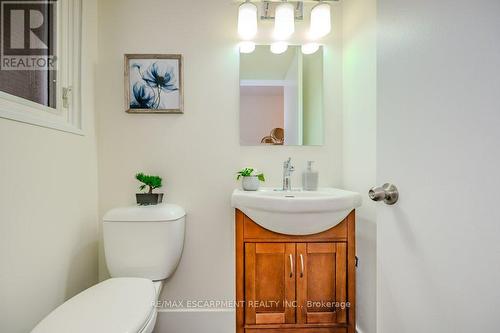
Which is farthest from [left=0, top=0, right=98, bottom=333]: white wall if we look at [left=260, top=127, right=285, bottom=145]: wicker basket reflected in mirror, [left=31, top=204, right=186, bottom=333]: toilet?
[left=260, top=127, right=285, bottom=145]: wicker basket reflected in mirror

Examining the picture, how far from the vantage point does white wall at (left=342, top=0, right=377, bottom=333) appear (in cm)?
120

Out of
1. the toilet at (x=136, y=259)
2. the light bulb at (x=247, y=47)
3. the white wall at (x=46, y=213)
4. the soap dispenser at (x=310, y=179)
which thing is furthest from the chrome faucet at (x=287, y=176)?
the white wall at (x=46, y=213)

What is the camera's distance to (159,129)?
1.47m

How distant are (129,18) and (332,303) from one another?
77.8 inches

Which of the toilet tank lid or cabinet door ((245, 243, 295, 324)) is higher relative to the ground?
the toilet tank lid

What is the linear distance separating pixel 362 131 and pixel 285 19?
2.60 ft

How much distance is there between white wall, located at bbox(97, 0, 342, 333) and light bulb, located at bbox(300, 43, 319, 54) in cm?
26

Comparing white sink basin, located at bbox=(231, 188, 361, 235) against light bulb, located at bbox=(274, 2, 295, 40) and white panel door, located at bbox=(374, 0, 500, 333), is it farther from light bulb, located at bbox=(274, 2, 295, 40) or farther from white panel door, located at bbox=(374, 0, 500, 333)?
light bulb, located at bbox=(274, 2, 295, 40)

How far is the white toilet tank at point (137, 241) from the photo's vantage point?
1.21 m

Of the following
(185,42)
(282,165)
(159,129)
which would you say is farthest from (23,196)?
(282,165)

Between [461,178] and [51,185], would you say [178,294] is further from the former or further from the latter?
[461,178]

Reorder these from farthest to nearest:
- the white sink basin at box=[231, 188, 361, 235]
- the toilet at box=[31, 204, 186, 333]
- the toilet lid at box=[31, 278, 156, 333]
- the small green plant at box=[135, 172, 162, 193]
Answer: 1. the small green plant at box=[135, 172, 162, 193]
2. the white sink basin at box=[231, 188, 361, 235]
3. the toilet at box=[31, 204, 186, 333]
4. the toilet lid at box=[31, 278, 156, 333]

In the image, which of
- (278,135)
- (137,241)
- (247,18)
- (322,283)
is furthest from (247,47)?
(322,283)

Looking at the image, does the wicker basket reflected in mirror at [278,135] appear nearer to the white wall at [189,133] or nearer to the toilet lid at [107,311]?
the white wall at [189,133]
